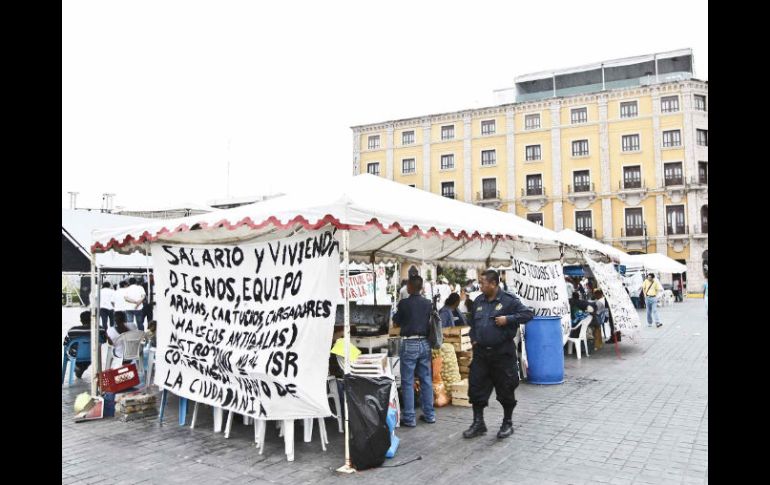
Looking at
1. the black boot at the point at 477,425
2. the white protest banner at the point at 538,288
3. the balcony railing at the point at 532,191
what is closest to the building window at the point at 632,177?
the balcony railing at the point at 532,191

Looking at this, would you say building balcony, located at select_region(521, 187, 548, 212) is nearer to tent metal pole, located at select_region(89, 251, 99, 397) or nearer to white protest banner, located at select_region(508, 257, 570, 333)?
white protest banner, located at select_region(508, 257, 570, 333)

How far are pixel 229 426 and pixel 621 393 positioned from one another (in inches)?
230

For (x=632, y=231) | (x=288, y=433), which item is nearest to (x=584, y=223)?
(x=632, y=231)

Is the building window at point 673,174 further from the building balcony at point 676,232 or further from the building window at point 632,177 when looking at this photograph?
the building balcony at point 676,232

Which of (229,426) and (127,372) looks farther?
(127,372)

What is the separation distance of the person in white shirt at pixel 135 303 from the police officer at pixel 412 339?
8.39m

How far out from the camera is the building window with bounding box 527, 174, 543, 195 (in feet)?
148

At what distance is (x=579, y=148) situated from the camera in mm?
43969

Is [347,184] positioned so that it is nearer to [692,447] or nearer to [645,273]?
[692,447]

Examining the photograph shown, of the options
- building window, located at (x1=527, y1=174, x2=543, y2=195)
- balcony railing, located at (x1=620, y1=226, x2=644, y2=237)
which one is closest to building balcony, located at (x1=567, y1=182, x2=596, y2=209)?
building window, located at (x1=527, y1=174, x2=543, y2=195)

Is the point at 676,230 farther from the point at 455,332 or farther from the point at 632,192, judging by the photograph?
the point at 455,332

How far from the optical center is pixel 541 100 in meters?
44.8

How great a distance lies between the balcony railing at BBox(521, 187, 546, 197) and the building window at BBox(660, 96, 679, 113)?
10721 mm
